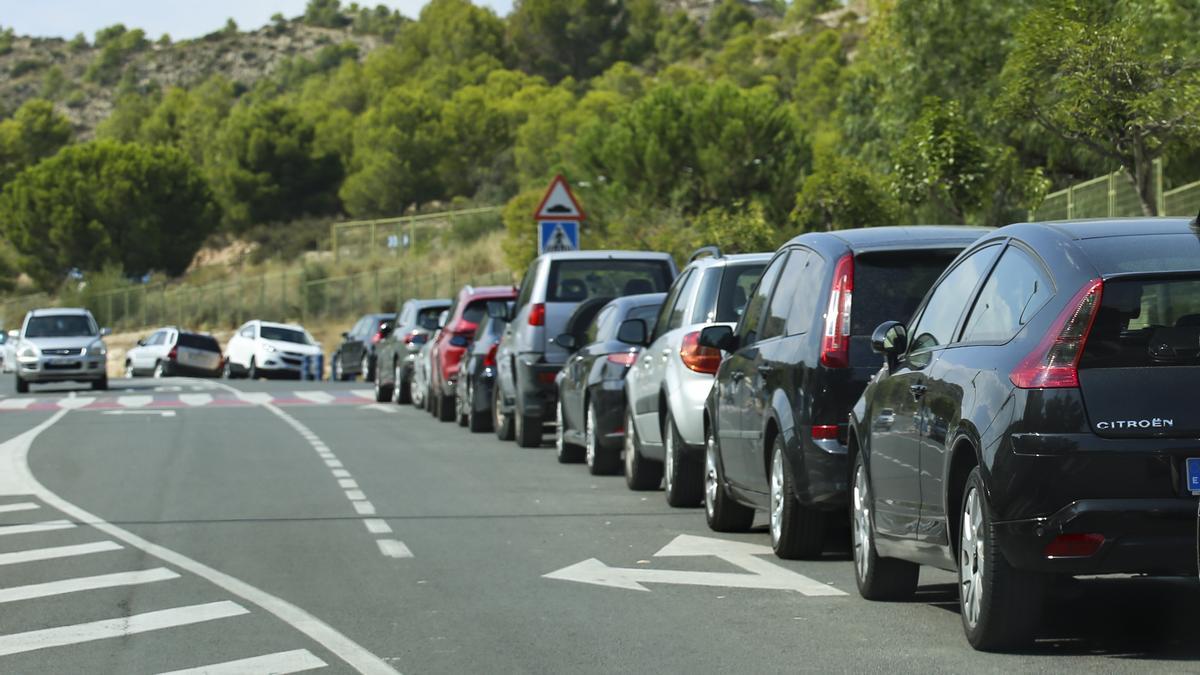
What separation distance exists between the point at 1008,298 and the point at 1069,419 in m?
0.85

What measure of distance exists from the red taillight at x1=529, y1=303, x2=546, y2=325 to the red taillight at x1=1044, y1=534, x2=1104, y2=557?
13.6 metres

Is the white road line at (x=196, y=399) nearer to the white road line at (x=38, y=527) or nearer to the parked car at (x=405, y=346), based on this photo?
the parked car at (x=405, y=346)

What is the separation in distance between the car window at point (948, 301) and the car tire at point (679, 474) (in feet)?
16.4

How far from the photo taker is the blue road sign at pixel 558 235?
28078 mm

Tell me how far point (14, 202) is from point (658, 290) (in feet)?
255

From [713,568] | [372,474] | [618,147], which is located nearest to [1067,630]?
[713,568]

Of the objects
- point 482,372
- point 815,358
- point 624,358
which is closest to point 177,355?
point 482,372

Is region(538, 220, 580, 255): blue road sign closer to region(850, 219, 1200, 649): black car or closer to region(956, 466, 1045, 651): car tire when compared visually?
region(850, 219, 1200, 649): black car

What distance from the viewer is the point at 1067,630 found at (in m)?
8.06

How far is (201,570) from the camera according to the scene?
417 inches

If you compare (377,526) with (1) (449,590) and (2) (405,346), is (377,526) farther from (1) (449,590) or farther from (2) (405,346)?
(2) (405,346)

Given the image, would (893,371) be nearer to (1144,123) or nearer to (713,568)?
(713,568)

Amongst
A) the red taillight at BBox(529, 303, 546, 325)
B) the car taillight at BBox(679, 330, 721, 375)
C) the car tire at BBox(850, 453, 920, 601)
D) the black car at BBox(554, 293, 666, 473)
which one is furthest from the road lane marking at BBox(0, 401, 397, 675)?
the red taillight at BBox(529, 303, 546, 325)

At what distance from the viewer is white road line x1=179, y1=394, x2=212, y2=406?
32.7m
